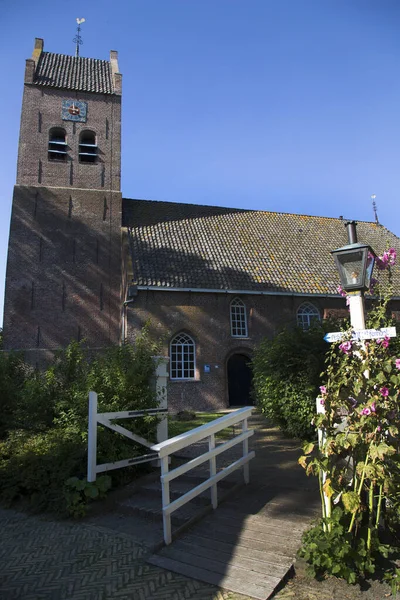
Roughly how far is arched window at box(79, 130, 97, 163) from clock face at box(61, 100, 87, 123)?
763 mm

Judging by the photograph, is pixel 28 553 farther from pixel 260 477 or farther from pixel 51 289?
pixel 51 289

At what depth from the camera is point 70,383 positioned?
814 cm

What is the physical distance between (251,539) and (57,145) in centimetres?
2227

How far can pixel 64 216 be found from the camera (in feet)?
68.1

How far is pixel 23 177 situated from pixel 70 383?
16158 millimetres

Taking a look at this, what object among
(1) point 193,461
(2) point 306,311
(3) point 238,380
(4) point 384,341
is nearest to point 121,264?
(3) point 238,380

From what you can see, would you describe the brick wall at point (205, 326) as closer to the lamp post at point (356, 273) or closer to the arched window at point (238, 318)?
the arched window at point (238, 318)

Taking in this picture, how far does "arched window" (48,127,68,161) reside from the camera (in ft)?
70.9

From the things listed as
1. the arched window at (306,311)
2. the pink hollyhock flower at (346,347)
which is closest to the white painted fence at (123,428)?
the pink hollyhock flower at (346,347)

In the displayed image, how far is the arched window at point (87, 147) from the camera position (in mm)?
22016

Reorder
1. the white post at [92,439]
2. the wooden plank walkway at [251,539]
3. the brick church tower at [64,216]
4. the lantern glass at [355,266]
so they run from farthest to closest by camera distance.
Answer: the brick church tower at [64,216]
the white post at [92,439]
the lantern glass at [355,266]
the wooden plank walkway at [251,539]

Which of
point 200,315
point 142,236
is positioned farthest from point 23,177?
point 200,315

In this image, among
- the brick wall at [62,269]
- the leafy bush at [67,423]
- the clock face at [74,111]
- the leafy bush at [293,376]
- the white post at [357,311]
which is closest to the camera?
the white post at [357,311]

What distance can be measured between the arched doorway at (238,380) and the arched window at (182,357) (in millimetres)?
1919
